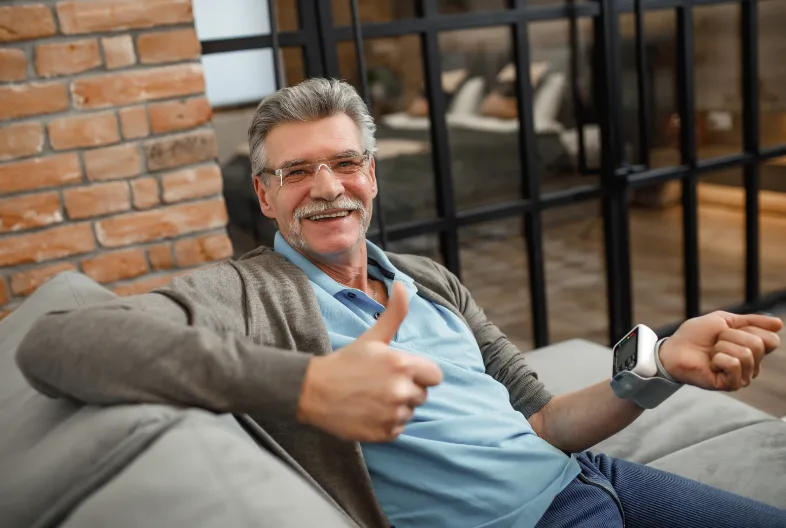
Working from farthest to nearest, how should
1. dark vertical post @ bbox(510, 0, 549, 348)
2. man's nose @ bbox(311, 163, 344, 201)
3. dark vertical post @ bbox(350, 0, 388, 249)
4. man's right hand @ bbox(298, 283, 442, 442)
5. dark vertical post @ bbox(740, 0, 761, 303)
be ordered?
dark vertical post @ bbox(740, 0, 761, 303)
dark vertical post @ bbox(510, 0, 549, 348)
dark vertical post @ bbox(350, 0, 388, 249)
man's nose @ bbox(311, 163, 344, 201)
man's right hand @ bbox(298, 283, 442, 442)

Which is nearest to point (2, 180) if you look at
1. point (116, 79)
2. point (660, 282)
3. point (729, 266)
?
point (116, 79)

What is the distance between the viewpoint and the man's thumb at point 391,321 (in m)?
0.92

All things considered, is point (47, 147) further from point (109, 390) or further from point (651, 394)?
point (651, 394)

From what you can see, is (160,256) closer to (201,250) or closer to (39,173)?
(201,250)

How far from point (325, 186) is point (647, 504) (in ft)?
2.51

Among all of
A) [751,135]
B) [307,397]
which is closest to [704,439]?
[307,397]

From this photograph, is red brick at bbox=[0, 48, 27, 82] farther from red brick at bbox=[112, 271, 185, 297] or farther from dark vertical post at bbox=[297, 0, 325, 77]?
dark vertical post at bbox=[297, 0, 325, 77]

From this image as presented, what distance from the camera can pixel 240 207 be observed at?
2.24m

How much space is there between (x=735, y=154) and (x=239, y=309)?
8.31 feet

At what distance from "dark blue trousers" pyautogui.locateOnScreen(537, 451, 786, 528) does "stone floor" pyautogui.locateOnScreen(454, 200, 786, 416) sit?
4.67ft

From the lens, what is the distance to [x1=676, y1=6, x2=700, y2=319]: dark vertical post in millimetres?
2820

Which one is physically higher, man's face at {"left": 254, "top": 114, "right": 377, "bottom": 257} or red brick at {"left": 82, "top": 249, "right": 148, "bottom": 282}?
man's face at {"left": 254, "top": 114, "right": 377, "bottom": 257}

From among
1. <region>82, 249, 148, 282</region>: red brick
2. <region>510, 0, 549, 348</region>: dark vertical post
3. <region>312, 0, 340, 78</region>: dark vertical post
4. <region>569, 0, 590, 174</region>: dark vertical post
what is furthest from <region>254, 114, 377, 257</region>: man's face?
<region>569, 0, 590, 174</region>: dark vertical post

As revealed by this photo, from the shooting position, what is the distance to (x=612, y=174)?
272 cm
